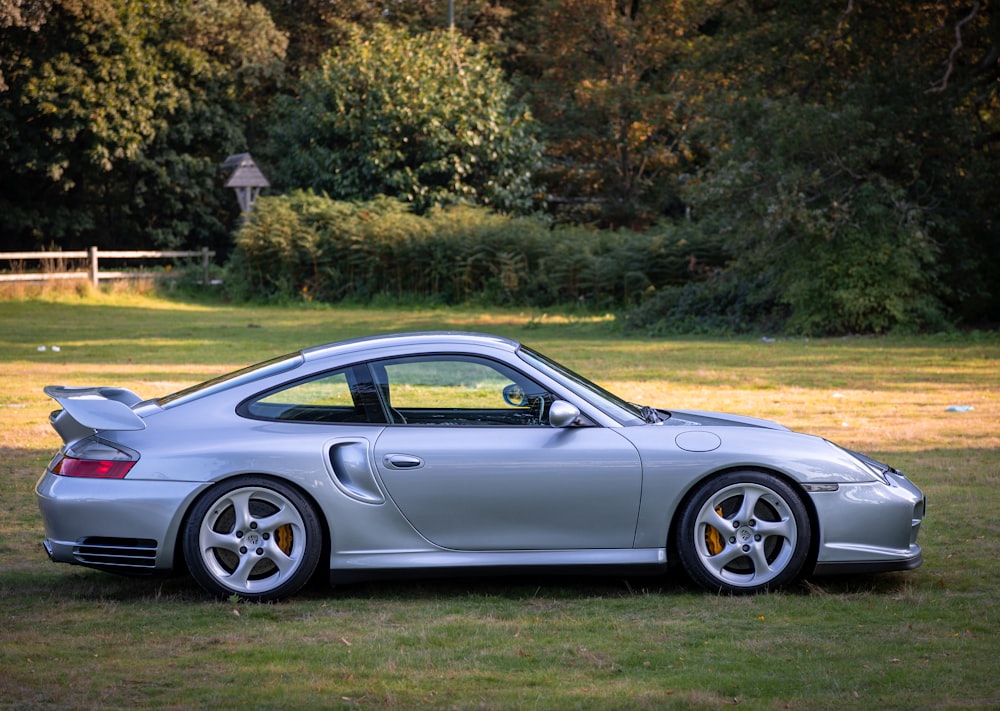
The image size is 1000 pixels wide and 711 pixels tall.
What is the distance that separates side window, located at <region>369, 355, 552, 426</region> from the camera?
19.8 ft

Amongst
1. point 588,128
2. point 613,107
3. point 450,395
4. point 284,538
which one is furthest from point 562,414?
point 588,128

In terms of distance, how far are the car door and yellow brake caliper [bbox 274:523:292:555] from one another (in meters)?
0.50

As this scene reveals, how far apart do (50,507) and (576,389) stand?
252 cm

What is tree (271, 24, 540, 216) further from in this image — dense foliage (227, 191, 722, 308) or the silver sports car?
the silver sports car

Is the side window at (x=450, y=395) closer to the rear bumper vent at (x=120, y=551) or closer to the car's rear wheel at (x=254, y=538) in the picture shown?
the car's rear wheel at (x=254, y=538)

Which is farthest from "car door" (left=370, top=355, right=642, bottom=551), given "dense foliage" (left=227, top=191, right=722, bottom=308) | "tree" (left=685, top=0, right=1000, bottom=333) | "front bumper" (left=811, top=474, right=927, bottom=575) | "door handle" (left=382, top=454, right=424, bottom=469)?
"dense foliage" (left=227, top=191, right=722, bottom=308)

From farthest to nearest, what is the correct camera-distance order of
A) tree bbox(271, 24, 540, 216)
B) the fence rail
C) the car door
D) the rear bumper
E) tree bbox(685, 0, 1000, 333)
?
1. tree bbox(271, 24, 540, 216)
2. the fence rail
3. tree bbox(685, 0, 1000, 333)
4. the car door
5. the rear bumper

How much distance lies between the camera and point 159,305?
31234mm

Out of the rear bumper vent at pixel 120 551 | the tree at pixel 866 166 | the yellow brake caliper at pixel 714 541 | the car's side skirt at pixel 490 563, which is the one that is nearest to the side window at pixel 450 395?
the car's side skirt at pixel 490 563

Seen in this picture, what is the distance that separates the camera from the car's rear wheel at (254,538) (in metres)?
5.69

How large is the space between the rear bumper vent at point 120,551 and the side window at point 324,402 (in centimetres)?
81

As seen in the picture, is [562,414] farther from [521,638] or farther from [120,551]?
[120,551]

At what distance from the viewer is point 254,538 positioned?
5.73m

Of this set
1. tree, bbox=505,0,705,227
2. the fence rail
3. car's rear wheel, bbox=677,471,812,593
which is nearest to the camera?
car's rear wheel, bbox=677,471,812,593
